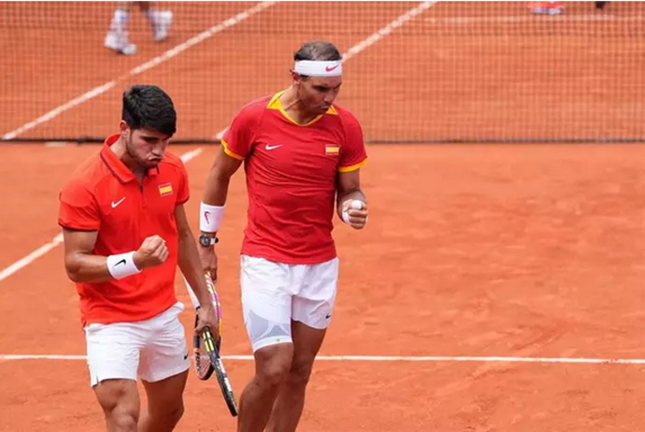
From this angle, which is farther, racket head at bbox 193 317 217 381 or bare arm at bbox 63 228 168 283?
racket head at bbox 193 317 217 381

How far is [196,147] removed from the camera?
19.9 meters

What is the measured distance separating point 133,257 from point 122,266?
9 cm

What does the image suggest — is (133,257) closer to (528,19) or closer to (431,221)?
(431,221)

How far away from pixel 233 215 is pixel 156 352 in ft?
27.3

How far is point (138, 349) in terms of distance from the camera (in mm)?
7266

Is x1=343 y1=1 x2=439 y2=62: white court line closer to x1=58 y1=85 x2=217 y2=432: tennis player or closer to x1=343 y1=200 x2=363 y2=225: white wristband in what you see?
x1=343 y1=200 x2=363 y2=225: white wristband

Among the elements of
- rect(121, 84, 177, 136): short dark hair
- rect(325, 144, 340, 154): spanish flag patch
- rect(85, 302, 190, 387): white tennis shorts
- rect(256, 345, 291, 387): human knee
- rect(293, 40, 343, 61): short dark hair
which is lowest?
rect(256, 345, 291, 387): human knee

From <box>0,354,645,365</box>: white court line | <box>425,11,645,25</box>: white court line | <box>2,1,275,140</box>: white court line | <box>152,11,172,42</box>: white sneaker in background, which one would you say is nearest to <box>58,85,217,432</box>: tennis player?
<box>0,354,645,365</box>: white court line

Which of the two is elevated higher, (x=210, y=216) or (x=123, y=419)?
(x=210, y=216)

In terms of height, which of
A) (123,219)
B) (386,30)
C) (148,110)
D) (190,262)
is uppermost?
(148,110)

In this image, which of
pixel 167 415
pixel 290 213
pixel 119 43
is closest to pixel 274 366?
pixel 167 415

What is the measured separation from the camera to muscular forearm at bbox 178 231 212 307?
7645 mm

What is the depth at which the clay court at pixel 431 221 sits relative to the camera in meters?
10.0

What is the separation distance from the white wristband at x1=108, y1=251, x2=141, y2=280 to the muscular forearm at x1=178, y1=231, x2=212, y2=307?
80 centimetres
